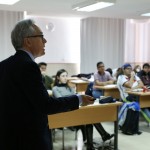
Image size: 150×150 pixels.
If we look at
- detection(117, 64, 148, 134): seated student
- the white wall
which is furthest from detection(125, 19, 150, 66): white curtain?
detection(117, 64, 148, 134): seated student

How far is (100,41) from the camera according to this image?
864 cm

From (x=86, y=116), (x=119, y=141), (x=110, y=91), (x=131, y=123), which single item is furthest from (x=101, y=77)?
(x=86, y=116)

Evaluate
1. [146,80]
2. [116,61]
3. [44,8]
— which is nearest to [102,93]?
[146,80]

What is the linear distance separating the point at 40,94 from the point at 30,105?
83 mm

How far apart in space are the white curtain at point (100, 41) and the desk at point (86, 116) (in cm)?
492

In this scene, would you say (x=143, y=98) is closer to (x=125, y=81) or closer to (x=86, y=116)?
(x=125, y=81)

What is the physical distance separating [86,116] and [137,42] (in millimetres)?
6290

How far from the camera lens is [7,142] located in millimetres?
1261

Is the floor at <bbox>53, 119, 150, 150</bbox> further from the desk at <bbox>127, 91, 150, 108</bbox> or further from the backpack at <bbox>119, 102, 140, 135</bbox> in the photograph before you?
the desk at <bbox>127, 91, 150, 108</bbox>

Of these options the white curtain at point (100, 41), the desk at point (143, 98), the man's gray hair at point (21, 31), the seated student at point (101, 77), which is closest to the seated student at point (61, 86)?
the desk at point (143, 98)

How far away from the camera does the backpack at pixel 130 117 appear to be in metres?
4.55

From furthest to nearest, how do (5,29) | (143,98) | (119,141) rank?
(5,29)
(143,98)
(119,141)

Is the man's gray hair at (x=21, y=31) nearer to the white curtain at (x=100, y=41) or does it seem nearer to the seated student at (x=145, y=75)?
the seated student at (x=145, y=75)

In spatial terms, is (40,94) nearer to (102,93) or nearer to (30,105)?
(30,105)
